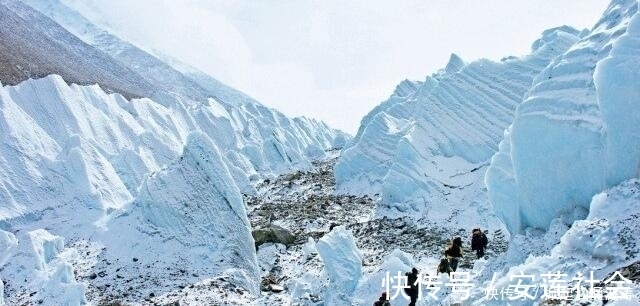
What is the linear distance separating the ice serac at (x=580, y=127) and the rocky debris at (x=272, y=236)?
1135 centimetres

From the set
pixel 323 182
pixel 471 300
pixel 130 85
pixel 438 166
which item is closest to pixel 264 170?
pixel 323 182

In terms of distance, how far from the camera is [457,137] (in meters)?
30.4

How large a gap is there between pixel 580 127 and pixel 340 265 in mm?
7539

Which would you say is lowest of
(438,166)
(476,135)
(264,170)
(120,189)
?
(120,189)

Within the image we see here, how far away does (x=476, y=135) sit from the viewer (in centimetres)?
2986

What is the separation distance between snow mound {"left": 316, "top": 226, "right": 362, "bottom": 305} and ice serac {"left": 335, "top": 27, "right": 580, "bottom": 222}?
1047 cm

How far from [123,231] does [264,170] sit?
136 ft

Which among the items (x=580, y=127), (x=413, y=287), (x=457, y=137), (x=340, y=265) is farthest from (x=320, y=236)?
(x=580, y=127)

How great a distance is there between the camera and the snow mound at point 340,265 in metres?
14.7

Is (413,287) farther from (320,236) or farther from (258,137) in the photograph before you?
(258,137)

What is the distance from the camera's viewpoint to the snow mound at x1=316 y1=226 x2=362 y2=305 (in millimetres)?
14719

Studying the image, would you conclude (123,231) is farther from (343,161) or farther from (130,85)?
(130,85)

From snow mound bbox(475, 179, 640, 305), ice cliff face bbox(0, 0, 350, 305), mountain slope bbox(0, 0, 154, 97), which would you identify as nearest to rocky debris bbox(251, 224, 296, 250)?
ice cliff face bbox(0, 0, 350, 305)

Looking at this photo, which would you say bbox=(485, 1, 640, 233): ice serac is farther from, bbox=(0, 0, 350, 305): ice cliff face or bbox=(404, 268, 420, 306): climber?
bbox=(0, 0, 350, 305): ice cliff face
